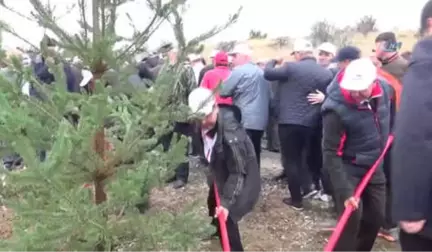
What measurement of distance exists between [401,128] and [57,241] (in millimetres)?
1555

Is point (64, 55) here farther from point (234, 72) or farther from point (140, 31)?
point (234, 72)

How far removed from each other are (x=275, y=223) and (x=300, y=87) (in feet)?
4.86

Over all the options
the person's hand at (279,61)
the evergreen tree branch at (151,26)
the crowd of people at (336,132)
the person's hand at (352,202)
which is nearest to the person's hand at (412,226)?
the crowd of people at (336,132)

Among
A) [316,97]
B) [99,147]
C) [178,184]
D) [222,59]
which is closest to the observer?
[99,147]

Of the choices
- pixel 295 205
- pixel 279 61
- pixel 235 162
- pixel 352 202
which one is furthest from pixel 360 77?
pixel 279 61

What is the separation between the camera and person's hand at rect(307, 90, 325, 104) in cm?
693

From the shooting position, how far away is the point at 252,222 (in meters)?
6.73

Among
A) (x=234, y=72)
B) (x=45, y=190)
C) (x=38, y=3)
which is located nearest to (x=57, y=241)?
(x=45, y=190)

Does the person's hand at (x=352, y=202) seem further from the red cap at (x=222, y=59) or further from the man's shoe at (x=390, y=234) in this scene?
the red cap at (x=222, y=59)

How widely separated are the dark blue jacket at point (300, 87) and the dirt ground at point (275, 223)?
974 mm

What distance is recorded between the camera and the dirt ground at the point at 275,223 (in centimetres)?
600

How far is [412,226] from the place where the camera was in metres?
2.84

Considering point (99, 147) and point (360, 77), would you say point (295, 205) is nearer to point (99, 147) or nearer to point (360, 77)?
point (360, 77)

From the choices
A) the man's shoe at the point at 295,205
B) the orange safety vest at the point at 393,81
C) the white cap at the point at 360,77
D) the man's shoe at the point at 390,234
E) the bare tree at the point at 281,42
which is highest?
the white cap at the point at 360,77
